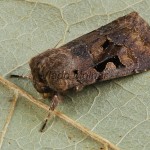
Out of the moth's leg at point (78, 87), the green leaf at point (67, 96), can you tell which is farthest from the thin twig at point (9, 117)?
the moth's leg at point (78, 87)

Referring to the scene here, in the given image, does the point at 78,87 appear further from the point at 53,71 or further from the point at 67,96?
the point at 53,71

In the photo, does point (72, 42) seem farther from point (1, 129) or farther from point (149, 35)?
point (1, 129)

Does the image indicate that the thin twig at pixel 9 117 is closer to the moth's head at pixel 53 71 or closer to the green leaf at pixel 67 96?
the green leaf at pixel 67 96

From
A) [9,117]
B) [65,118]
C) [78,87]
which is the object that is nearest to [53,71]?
[78,87]

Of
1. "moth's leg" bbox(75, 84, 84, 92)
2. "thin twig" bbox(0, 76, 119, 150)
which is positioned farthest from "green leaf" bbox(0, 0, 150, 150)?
"moth's leg" bbox(75, 84, 84, 92)

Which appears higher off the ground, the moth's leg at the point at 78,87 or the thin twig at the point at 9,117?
the moth's leg at the point at 78,87

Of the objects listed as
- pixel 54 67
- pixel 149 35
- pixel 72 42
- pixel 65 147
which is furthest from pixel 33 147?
pixel 149 35
